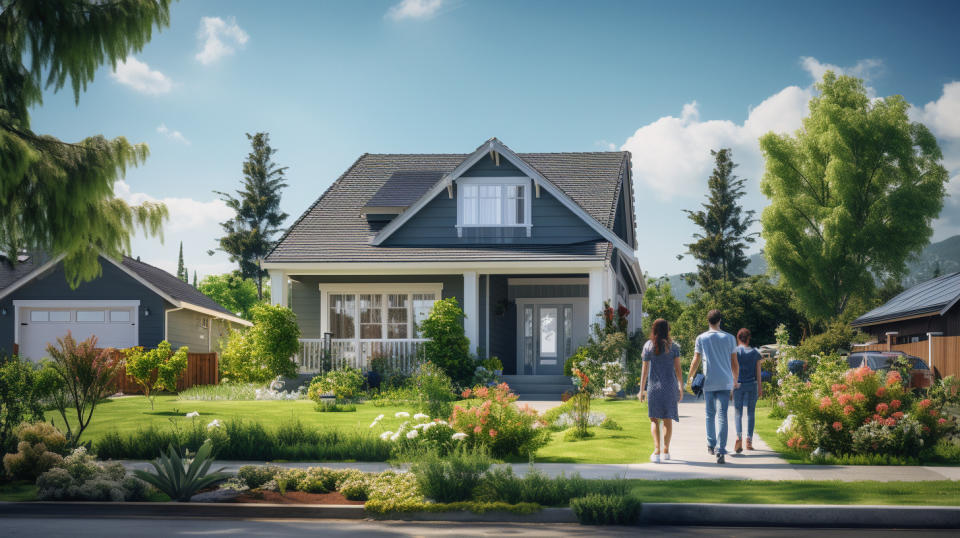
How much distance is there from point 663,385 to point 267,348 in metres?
12.9

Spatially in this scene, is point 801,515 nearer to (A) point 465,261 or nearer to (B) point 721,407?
(B) point 721,407

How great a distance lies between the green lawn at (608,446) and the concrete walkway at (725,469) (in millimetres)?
384

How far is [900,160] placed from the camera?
40125 mm

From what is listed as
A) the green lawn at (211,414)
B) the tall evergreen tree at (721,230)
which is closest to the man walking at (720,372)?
the green lawn at (211,414)

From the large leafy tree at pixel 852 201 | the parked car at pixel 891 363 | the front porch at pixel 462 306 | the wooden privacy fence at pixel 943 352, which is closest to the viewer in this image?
the parked car at pixel 891 363

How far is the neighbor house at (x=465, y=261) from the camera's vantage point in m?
23.1

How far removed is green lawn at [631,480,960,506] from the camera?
28.1ft

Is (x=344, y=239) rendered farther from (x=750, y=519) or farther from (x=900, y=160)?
(x=900, y=160)

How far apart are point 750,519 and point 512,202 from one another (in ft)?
55.6

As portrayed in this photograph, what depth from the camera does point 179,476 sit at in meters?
9.50

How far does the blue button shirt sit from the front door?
48.9 ft

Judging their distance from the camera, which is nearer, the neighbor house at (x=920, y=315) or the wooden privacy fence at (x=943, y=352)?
the wooden privacy fence at (x=943, y=352)

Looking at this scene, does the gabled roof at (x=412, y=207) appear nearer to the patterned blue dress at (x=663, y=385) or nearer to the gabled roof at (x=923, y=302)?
the gabled roof at (x=923, y=302)

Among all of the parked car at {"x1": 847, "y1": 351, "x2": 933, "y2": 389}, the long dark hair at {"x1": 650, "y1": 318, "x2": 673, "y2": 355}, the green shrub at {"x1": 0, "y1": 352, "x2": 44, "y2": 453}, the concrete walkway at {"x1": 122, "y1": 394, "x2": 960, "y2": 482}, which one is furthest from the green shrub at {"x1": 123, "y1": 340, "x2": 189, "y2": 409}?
the parked car at {"x1": 847, "y1": 351, "x2": 933, "y2": 389}
